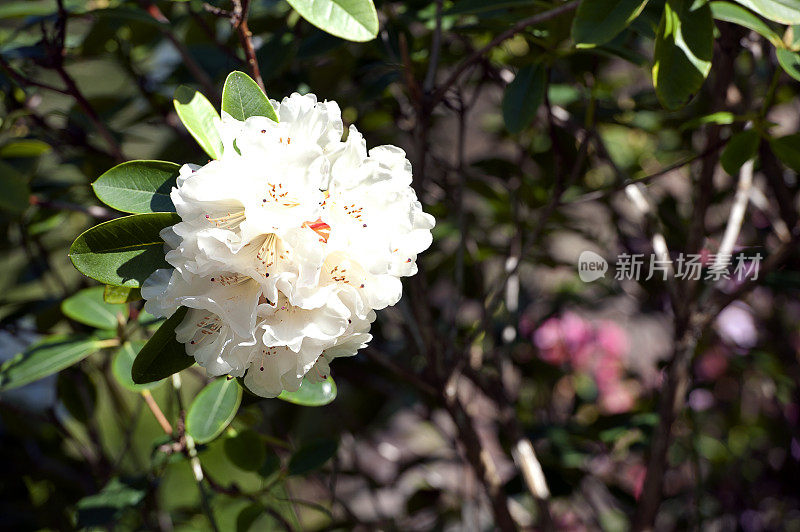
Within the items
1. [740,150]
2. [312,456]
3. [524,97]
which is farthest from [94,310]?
[740,150]

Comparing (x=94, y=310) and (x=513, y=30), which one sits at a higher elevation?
(x=513, y=30)

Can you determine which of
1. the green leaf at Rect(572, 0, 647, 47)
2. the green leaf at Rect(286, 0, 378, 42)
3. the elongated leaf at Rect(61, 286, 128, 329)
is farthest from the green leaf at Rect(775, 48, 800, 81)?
the elongated leaf at Rect(61, 286, 128, 329)

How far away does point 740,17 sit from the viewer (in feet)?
3.23

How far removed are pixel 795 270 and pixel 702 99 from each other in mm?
493

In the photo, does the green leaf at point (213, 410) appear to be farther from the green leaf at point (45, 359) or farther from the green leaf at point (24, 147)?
the green leaf at point (24, 147)

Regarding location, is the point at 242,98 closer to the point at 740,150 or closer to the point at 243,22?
the point at 243,22

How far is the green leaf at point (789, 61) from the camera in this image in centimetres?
96

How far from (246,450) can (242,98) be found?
2.08 ft

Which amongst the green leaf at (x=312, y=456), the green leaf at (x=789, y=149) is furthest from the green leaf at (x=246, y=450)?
the green leaf at (x=789, y=149)

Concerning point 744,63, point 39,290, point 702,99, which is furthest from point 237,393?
point 39,290

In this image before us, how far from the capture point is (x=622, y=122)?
154 cm

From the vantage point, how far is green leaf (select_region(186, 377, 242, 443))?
0.99 meters

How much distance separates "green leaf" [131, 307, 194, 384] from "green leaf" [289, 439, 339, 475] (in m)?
0.46

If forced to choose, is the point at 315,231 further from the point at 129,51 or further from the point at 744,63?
the point at 744,63
